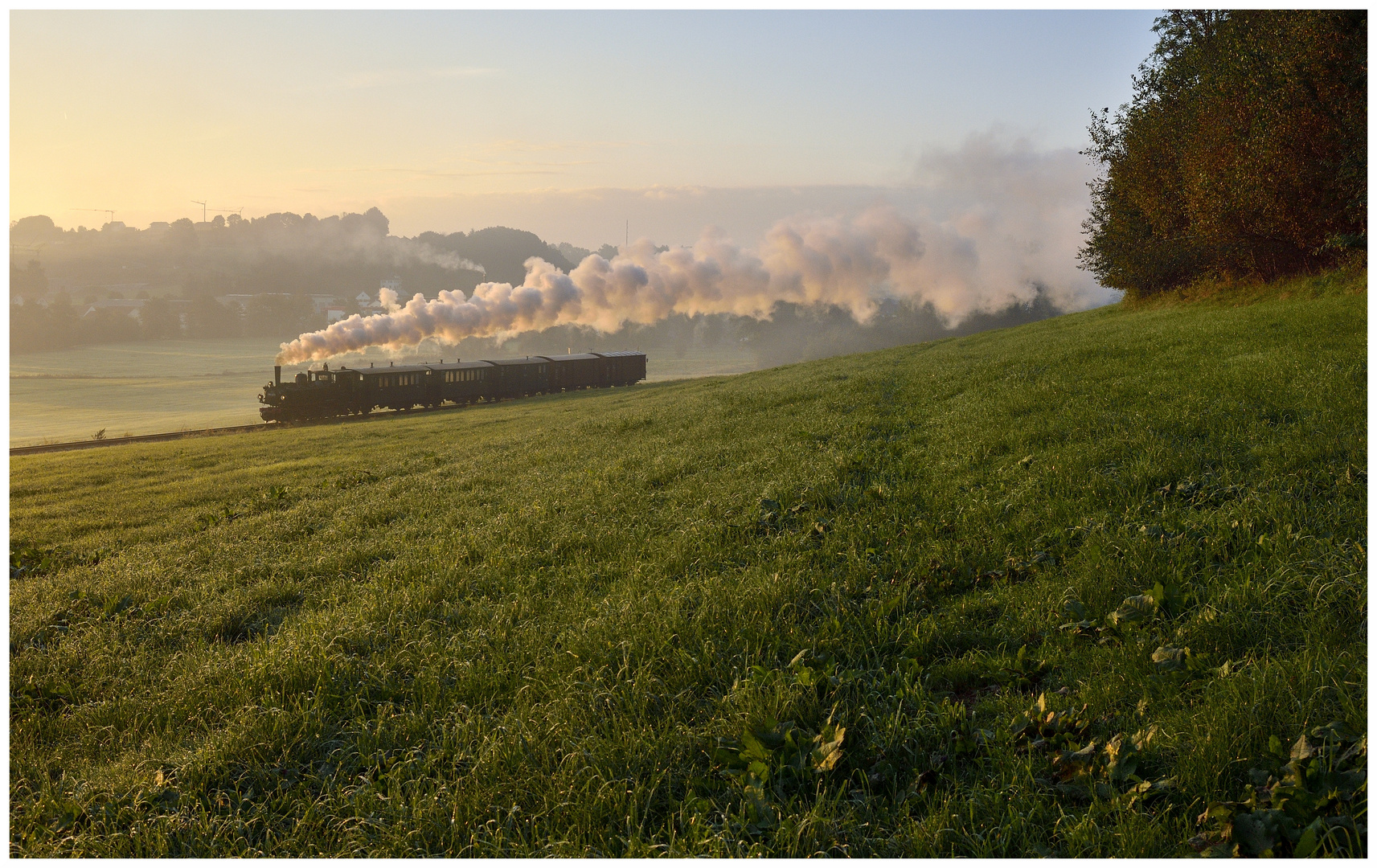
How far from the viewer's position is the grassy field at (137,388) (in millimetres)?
72500

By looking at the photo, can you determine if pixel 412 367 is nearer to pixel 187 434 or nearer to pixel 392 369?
pixel 392 369

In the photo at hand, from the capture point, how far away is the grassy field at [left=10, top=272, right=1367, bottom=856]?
3.84 meters

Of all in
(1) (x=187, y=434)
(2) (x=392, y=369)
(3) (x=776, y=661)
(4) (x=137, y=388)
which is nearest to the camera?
(3) (x=776, y=661)

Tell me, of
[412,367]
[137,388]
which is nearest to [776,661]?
[412,367]

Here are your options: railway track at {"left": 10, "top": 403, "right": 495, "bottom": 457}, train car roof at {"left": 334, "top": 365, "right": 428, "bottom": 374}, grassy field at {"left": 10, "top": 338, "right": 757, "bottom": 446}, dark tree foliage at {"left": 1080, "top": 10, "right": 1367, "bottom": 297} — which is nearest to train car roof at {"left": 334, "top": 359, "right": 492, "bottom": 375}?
train car roof at {"left": 334, "top": 365, "right": 428, "bottom": 374}

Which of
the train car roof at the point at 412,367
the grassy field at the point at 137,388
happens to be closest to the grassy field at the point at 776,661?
the train car roof at the point at 412,367

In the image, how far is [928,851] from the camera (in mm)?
3604

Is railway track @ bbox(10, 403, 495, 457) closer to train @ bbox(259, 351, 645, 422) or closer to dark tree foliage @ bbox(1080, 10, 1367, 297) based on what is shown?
train @ bbox(259, 351, 645, 422)

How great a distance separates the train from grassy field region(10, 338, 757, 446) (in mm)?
7548

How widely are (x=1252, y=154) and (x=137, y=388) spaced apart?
6321 inches

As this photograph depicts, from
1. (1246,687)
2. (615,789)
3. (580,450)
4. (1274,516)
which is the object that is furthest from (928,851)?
(580,450)

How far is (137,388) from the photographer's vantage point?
427 feet

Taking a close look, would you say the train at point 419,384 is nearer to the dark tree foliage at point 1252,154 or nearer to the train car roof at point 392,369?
the train car roof at point 392,369

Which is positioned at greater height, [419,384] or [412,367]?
[412,367]
